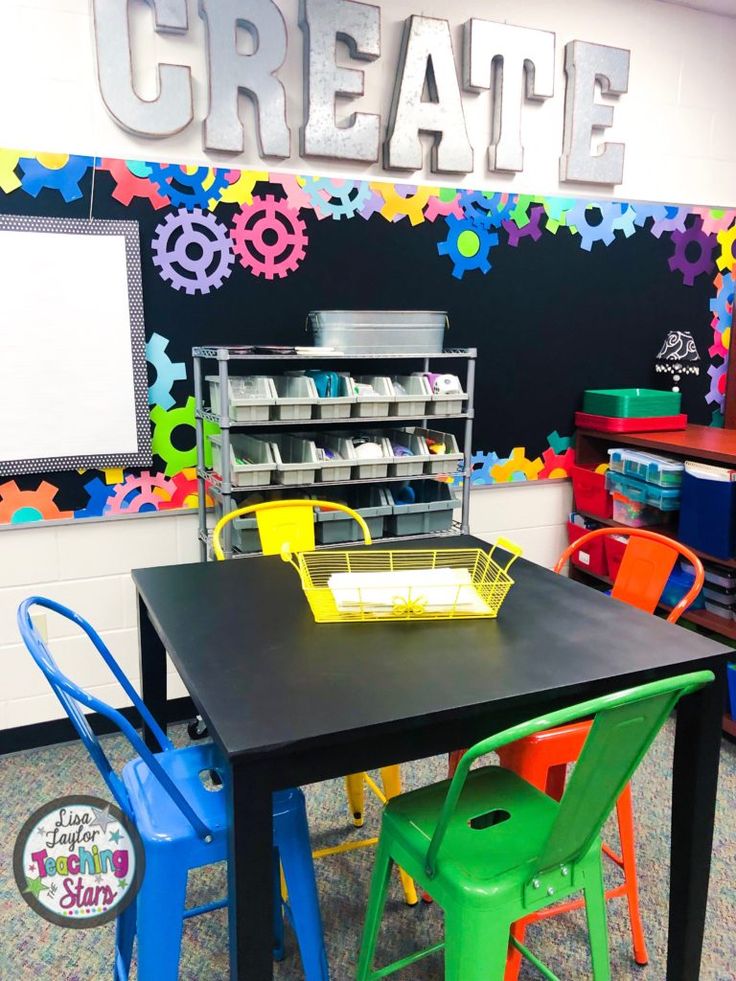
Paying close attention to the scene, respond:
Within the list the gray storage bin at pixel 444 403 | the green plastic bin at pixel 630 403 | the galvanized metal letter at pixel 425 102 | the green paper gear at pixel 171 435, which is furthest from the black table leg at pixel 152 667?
the green plastic bin at pixel 630 403

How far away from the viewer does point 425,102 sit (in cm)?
293

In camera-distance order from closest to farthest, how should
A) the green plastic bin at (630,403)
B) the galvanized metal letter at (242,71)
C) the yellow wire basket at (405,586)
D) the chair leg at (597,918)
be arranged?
the chair leg at (597,918) → the yellow wire basket at (405,586) → the galvanized metal letter at (242,71) → the green plastic bin at (630,403)

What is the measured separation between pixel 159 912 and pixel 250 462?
1531 mm

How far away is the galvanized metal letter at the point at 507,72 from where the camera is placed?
9.68 feet

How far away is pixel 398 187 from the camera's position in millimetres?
2965

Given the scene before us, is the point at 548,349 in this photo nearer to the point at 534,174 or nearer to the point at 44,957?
the point at 534,174

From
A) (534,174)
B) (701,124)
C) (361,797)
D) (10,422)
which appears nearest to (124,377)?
(10,422)

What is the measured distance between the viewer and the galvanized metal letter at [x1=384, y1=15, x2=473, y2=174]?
2.85 metres

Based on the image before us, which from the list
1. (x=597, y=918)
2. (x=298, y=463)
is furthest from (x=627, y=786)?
(x=298, y=463)

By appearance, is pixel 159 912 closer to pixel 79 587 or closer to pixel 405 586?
pixel 405 586

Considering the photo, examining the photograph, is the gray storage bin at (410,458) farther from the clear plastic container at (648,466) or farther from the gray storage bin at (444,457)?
the clear plastic container at (648,466)

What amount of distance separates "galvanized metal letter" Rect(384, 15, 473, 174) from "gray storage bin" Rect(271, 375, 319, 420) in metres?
0.94

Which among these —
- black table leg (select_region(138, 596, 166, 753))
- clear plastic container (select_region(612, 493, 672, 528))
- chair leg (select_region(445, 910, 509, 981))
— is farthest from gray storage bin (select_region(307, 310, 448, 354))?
chair leg (select_region(445, 910, 509, 981))

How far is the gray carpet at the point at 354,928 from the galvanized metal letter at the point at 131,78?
219 cm
